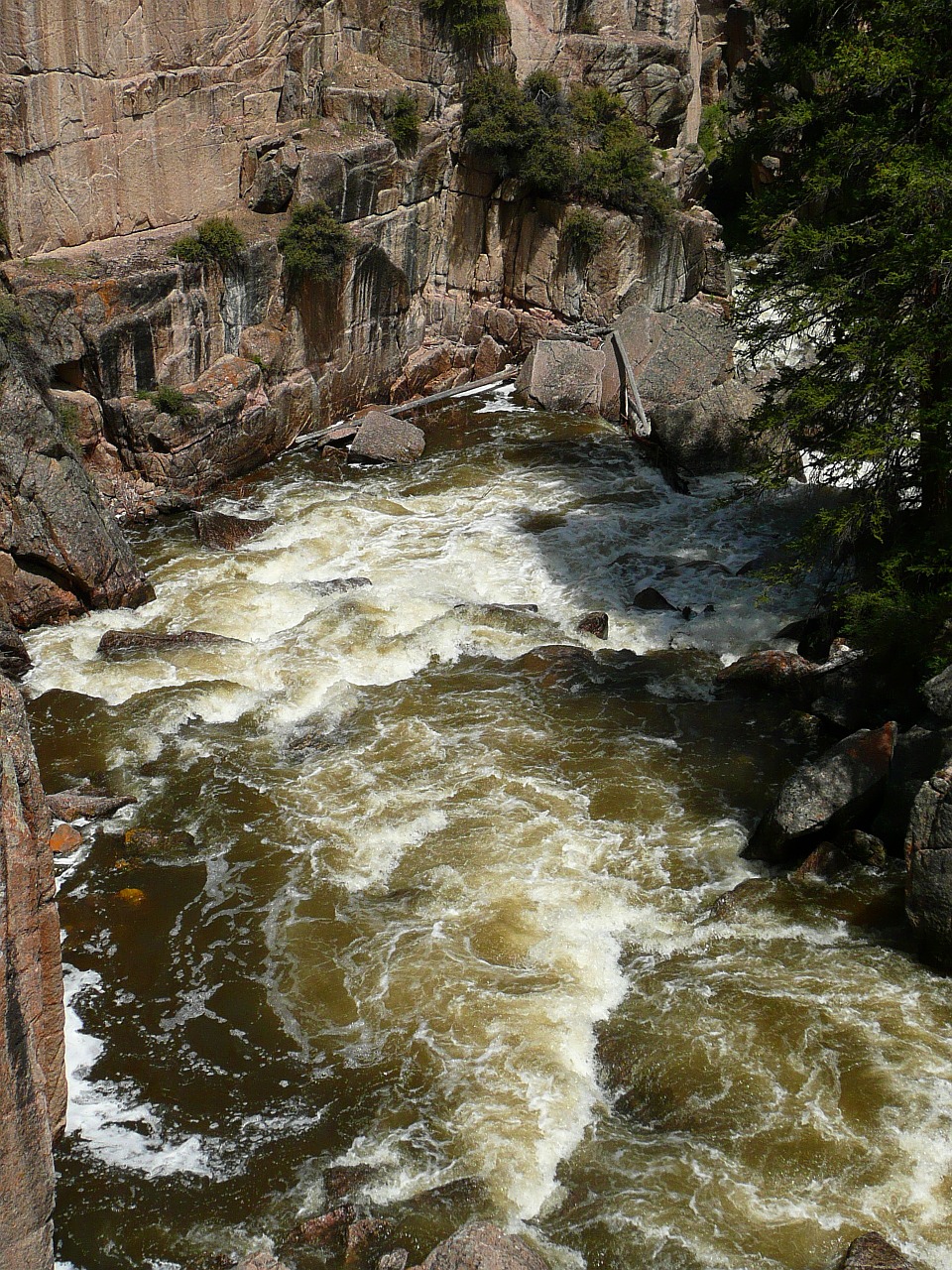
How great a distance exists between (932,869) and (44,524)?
1336cm

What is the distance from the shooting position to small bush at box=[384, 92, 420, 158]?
2633 cm

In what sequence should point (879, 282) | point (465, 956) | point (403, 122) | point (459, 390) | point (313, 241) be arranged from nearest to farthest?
1. point (465, 956)
2. point (879, 282)
3. point (313, 241)
4. point (403, 122)
5. point (459, 390)

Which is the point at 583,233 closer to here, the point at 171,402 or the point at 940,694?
the point at 171,402

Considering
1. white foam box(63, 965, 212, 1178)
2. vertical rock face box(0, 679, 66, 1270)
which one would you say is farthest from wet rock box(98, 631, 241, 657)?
vertical rock face box(0, 679, 66, 1270)

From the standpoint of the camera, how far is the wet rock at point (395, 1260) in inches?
306

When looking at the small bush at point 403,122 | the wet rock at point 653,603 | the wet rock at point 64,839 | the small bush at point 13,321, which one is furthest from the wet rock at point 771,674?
the small bush at point 403,122

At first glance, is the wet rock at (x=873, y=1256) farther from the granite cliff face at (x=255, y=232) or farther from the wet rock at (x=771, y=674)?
the granite cliff face at (x=255, y=232)

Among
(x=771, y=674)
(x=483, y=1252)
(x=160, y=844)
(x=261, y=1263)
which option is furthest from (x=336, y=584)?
(x=483, y=1252)

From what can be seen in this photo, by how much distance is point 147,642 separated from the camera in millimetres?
16562

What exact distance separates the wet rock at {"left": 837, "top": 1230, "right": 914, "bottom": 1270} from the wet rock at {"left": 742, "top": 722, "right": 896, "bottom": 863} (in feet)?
15.1

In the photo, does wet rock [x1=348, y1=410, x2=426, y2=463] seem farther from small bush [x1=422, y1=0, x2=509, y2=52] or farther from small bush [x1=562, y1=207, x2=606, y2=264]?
small bush [x1=422, y1=0, x2=509, y2=52]

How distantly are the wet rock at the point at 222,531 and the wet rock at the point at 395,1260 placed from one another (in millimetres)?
Answer: 13868

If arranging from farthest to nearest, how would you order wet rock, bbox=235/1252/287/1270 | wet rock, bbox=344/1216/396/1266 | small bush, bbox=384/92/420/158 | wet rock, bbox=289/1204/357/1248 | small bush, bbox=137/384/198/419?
small bush, bbox=384/92/420/158, small bush, bbox=137/384/198/419, wet rock, bbox=289/1204/357/1248, wet rock, bbox=344/1216/396/1266, wet rock, bbox=235/1252/287/1270

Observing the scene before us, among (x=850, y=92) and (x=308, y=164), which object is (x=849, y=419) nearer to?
(x=850, y=92)
